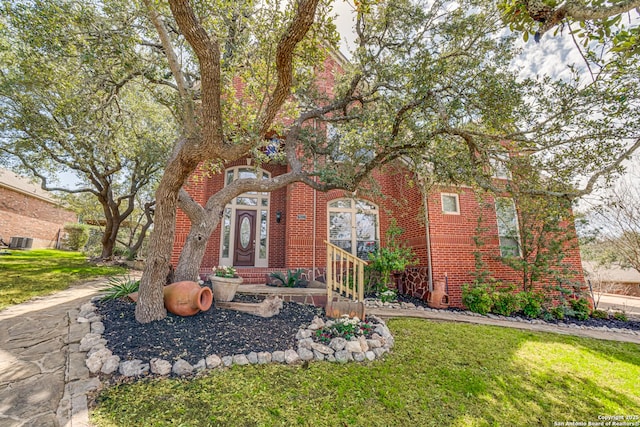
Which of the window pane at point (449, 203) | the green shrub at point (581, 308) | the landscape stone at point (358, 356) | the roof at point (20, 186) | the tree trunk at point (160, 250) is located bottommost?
the green shrub at point (581, 308)

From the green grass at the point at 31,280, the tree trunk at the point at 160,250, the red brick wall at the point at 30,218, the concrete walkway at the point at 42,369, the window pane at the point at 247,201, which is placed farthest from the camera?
the red brick wall at the point at 30,218

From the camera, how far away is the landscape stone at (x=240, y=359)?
318 centimetres

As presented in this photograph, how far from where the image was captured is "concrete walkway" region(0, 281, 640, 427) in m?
2.13

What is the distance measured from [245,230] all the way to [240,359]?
5751 mm

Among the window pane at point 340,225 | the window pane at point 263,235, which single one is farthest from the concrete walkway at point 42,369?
the window pane at point 340,225

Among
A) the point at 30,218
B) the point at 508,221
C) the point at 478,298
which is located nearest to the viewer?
the point at 478,298

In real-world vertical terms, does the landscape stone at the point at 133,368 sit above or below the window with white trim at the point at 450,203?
below

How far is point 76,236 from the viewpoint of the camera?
18.3 m

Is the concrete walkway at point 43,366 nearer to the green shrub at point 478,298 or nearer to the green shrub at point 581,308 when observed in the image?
the green shrub at point 581,308

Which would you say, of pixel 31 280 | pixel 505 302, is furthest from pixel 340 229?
pixel 31 280

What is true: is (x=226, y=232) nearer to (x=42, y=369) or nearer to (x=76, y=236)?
(x=42, y=369)

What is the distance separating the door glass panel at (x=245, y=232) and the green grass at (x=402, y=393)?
18.8 ft

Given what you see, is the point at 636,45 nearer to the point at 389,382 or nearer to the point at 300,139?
the point at 389,382

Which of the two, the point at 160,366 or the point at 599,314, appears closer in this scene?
the point at 160,366
